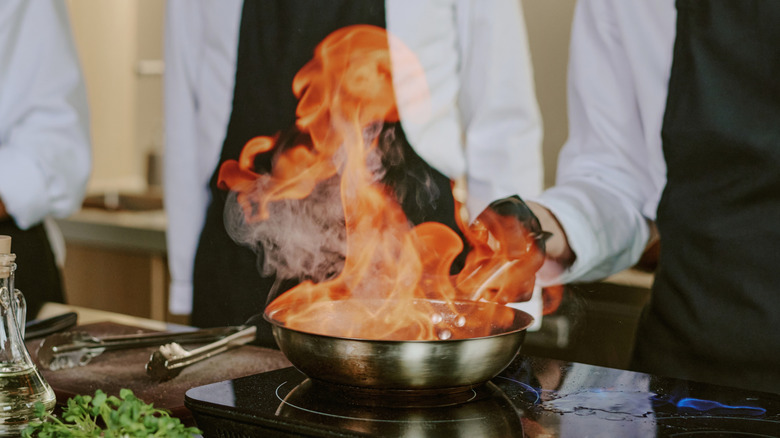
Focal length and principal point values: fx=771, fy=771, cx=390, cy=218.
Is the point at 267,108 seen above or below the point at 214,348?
above

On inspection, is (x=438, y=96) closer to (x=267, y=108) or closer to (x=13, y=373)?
(x=267, y=108)

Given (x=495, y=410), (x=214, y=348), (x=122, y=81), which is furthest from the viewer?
(x=122, y=81)

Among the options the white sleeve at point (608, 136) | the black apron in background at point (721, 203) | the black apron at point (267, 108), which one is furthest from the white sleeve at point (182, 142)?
the black apron in background at point (721, 203)

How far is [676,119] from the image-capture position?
125cm

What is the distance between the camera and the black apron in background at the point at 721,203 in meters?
1.14

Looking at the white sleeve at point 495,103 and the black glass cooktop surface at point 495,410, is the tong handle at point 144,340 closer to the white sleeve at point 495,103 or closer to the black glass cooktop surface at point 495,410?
the black glass cooktop surface at point 495,410

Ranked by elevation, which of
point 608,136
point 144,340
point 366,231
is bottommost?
point 144,340

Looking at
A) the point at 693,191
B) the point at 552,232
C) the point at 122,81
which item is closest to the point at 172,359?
the point at 552,232

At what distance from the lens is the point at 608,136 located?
139cm

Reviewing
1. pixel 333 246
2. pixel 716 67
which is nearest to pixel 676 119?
pixel 716 67

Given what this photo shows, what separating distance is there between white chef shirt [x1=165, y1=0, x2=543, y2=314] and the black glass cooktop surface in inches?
38.7

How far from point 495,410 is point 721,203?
67 cm

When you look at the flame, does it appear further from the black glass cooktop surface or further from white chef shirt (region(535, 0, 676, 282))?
white chef shirt (region(535, 0, 676, 282))

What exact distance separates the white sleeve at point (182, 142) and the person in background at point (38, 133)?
220 millimetres
